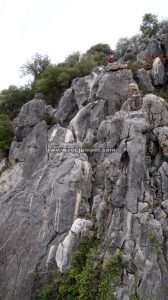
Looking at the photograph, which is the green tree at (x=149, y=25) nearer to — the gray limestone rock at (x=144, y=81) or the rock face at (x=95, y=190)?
the gray limestone rock at (x=144, y=81)

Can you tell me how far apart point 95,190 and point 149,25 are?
2945 cm

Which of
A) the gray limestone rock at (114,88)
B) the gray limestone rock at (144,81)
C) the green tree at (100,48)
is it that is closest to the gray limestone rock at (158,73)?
the gray limestone rock at (144,81)

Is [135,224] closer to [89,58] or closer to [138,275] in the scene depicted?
[138,275]

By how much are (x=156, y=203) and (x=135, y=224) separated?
5.01 ft

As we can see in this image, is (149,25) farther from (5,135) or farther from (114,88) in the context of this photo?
(5,135)

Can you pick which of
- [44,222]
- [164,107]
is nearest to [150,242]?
[44,222]

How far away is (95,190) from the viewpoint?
1939 centimetres

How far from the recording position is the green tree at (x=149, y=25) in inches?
1613

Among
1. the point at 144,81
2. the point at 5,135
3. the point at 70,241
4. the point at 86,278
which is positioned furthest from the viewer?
the point at 5,135

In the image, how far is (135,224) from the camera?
53.2 feet

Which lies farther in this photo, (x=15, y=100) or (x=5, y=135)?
(x=15, y=100)

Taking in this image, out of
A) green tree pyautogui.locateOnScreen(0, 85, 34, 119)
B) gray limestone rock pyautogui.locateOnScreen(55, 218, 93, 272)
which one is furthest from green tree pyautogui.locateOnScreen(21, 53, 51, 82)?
gray limestone rock pyautogui.locateOnScreen(55, 218, 93, 272)

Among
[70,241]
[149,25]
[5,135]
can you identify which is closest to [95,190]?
[70,241]

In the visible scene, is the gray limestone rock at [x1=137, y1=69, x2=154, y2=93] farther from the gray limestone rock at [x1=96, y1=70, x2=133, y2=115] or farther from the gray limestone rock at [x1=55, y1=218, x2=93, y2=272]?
the gray limestone rock at [x1=55, y1=218, x2=93, y2=272]
